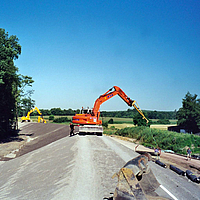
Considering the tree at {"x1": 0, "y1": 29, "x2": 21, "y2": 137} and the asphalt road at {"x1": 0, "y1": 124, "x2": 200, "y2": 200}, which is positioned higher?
the tree at {"x1": 0, "y1": 29, "x2": 21, "y2": 137}

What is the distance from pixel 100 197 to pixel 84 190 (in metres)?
0.86

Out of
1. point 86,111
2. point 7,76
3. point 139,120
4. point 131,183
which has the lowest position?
point 139,120

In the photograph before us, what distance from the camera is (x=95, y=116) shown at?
85.5ft

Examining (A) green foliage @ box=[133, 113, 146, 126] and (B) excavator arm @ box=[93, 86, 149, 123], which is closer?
(B) excavator arm @ box=[93, 86, 149, 123]

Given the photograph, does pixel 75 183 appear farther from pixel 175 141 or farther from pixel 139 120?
pixel 139 120

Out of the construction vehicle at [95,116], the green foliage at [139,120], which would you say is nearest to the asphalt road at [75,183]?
the construction vehicle at [95,116]

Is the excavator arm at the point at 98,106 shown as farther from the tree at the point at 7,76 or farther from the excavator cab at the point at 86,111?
the tree at the point at 7,76

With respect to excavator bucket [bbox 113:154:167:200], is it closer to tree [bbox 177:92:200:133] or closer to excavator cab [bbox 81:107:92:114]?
excavator cab [bbox 81:107:92:114]

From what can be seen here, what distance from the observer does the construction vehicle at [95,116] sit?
83.2 feet

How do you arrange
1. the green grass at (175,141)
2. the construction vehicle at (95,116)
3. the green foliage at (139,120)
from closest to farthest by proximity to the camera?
1. the construction vehicle at (95,116)
2. the green grass at (175,141)
3. the green foliage at (139,120)

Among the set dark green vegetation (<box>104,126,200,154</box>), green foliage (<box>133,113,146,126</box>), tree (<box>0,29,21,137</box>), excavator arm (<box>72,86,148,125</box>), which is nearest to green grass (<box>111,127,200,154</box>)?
dark green vegetation (<box>104,126,200,154</box>)

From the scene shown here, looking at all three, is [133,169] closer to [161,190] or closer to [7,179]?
[161,190]

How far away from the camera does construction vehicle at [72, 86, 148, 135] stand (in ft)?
83.2

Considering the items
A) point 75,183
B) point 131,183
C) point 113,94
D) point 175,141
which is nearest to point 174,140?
point 175,141
